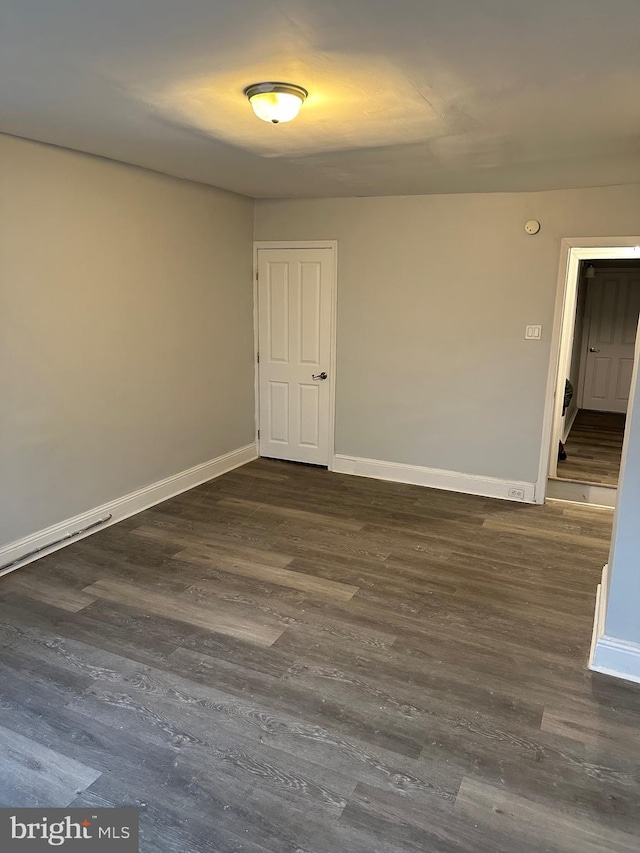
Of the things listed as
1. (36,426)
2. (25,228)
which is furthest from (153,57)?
(36,426)

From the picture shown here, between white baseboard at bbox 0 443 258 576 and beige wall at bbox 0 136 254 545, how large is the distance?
6cm

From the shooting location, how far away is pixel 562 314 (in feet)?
14.4

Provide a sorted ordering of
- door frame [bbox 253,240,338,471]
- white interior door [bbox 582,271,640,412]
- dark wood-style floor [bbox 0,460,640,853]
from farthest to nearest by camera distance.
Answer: white interior door [bbox 582,271,640,412] < door frame [bbox 253,240,338,471] < dark wood-style floor [bbox 0,460,640,853]

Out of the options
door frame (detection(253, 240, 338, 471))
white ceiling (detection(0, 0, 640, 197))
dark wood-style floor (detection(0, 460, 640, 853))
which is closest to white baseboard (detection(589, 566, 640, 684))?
dark wood-style floor (detection(0, 460, 640, 853))

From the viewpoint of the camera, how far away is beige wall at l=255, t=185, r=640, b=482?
14.5 feet

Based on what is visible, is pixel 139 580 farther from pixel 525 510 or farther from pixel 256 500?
pixel 525 510

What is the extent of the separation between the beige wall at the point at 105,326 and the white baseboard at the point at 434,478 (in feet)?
4.12

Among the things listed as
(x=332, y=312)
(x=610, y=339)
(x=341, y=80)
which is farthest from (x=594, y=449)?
(x=341, y=80)

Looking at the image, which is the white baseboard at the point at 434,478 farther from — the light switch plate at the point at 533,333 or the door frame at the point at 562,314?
Answer: the light switch plate at the point at 533,333

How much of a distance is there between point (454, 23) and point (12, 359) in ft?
9.25

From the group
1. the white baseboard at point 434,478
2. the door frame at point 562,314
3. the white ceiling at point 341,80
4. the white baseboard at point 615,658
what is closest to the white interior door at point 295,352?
the white baseboard at point 434,478

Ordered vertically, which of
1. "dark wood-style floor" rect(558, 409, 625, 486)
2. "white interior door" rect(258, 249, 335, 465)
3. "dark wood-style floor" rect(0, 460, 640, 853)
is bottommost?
"dark wood-style floor" rect(0, 460, 640, 853)

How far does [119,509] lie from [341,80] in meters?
3.18

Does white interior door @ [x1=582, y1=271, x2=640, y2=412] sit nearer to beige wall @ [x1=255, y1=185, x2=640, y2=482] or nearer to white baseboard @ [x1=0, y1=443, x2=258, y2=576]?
beige wall @ [x1=255, y1=185, x2=640, y2=482]
